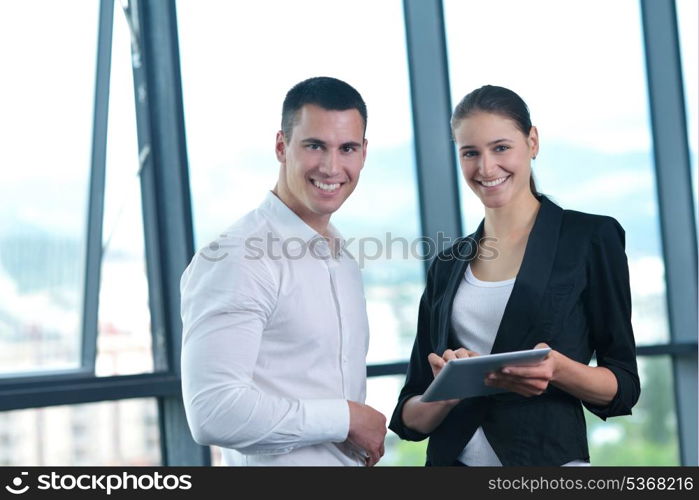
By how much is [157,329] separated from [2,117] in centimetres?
117

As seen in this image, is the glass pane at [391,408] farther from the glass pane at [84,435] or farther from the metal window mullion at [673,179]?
the metal window mullion at [673,179]

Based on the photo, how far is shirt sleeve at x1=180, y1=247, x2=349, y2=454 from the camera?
6.03ft

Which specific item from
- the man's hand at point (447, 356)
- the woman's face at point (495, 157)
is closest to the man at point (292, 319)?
the man's hand at point (447, 356)

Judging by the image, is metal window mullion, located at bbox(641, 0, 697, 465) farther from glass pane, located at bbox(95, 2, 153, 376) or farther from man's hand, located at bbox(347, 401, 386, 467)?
man's hand, located at bbox(347, 401, 386, 467)

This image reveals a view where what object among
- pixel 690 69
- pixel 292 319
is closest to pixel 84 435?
pixel 292 319

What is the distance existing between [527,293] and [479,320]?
0.50 feet

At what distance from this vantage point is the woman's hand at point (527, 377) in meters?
1.88

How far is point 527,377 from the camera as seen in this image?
6.21ft

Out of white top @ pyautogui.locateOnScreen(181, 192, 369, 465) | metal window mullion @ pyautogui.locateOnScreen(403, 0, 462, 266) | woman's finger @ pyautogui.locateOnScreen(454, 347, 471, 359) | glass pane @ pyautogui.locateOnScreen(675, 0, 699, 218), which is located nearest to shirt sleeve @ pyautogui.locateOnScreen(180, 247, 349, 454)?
white top @ pyautogui.locateOnScreen(181, 192, 369, 465)

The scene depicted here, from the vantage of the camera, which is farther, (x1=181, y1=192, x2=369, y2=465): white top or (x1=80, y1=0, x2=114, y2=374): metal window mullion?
(x1=80, y1=0, x2=114, y2=374): metal window mullion

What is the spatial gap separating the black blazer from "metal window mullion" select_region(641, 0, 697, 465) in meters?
2.67

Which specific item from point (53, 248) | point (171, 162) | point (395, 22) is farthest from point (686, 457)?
point (53, 248)

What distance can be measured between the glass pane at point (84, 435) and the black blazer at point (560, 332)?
2.12m

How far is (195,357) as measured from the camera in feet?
6.15
